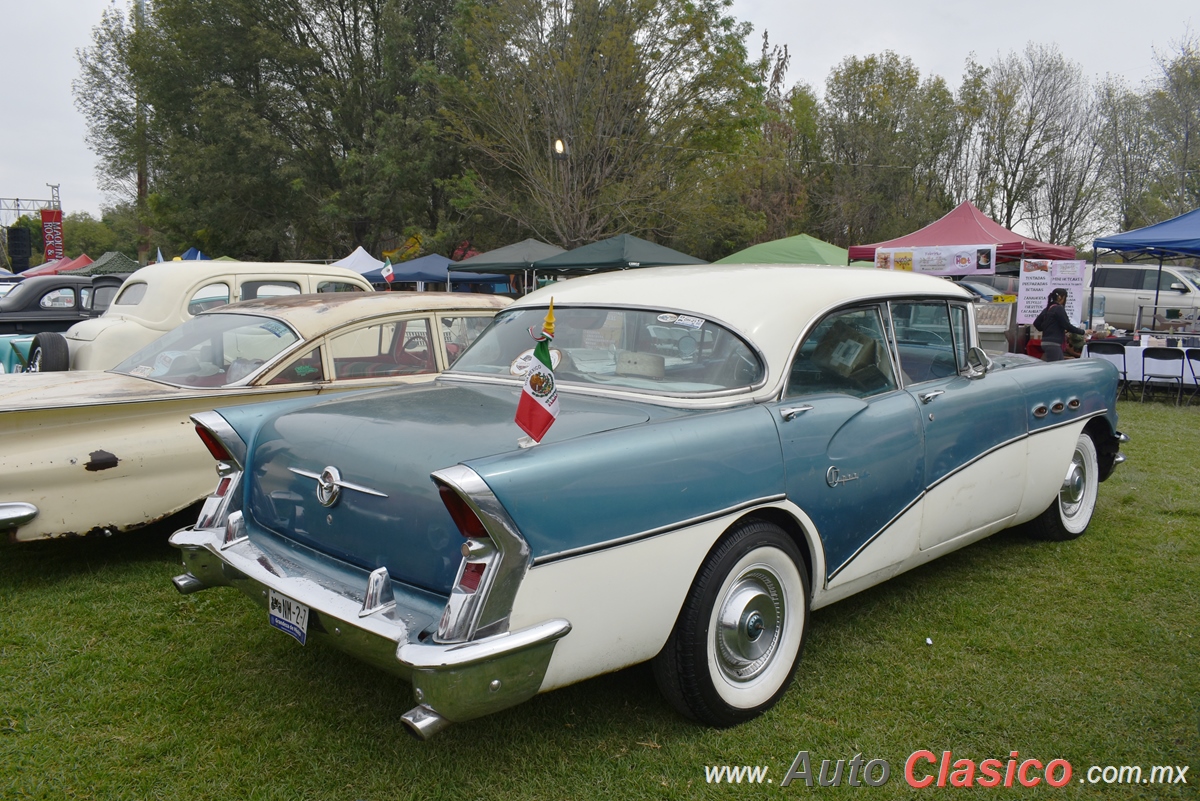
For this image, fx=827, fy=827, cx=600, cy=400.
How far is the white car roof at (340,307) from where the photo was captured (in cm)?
499

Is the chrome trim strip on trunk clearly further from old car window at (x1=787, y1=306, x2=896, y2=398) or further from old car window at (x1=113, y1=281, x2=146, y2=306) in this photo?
old car window at (x1=113, y1=281, x2=146, y2=306)

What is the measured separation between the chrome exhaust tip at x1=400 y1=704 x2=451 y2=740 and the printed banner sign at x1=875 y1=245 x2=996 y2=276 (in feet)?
38.0

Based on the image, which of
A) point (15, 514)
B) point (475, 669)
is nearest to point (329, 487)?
point (475, 669)

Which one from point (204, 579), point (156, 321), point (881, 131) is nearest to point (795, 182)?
point (881, 131)

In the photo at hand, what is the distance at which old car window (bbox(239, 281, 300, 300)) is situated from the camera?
7426 mm

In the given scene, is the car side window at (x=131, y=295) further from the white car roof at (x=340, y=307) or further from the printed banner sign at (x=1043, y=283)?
the printed banner sign at (x=1043, y=283)

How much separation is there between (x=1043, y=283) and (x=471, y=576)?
12246 millimetres

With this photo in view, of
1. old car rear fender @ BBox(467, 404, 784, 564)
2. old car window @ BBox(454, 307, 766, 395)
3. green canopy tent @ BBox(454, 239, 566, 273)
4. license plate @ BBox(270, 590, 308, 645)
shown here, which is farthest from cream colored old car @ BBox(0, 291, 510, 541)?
green canopy tent @ BBox(454, 239, 566, 273)

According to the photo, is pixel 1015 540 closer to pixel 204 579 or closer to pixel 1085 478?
pixel 1085 478

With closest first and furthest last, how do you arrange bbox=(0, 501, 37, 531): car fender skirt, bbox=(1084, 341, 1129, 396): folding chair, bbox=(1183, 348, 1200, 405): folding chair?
bbox=(0, 501, 37, 531): car fender skirt → bbox=(1183, 348, 1200, 405): folding chair → bbox=(1084, 341, 1129, 396): folding chair

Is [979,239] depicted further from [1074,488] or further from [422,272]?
[422,272]

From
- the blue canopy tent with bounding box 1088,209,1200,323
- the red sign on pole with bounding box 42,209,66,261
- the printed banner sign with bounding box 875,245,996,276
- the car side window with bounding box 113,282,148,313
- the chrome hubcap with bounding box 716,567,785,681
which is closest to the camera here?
the chrome hubcap with bounding box 716,567,785,681

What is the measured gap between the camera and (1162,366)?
33.9 ft

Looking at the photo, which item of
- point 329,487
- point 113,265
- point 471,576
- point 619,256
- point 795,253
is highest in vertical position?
point 113,265
